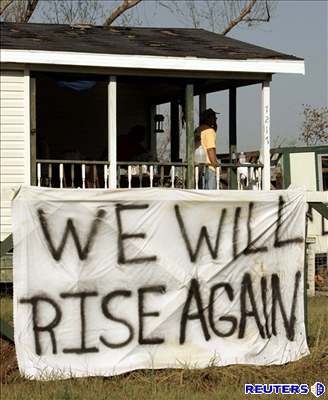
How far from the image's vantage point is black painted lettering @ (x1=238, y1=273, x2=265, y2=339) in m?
7.74

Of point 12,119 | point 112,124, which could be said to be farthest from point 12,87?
point 112,124

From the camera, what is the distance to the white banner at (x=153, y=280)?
7.20 m

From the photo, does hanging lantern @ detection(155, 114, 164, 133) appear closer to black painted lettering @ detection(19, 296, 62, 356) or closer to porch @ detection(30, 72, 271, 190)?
porch @ detection(30, 72, 271, 190)

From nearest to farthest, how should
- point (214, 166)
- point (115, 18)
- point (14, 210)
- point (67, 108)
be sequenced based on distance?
A: point (14, 210), point (214, 166), point (67, 108), point (115, 18)

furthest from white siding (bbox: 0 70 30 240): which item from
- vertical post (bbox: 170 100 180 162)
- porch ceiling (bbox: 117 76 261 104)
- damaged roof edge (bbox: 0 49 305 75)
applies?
vertical post (bbox: 170 100 180 162)

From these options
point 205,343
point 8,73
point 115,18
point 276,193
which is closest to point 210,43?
point 8,73

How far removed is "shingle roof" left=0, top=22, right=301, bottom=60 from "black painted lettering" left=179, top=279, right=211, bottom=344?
202 inches

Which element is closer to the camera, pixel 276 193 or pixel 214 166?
pixel 276 193

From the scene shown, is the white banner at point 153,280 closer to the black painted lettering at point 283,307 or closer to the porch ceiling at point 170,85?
the black painted lettering at point 283,307

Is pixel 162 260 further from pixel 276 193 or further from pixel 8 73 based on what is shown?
pixel 8 73

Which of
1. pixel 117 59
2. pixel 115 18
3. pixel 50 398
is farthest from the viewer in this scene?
pixel 115 18

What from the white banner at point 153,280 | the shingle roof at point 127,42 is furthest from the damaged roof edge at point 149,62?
the white banner at point 153,280

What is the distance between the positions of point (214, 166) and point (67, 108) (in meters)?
4.57

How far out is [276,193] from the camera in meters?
7.99
